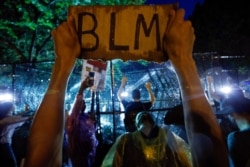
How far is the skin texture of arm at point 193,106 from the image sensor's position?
1225mm

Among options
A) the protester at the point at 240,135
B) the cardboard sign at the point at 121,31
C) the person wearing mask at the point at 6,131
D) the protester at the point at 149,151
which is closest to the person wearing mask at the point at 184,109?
the cardboard sign at the point at 121,31

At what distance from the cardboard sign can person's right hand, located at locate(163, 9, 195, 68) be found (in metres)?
0.17

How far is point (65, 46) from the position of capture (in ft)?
4.71

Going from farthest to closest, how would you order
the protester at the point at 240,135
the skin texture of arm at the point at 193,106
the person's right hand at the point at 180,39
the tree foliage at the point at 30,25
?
1. the tree foliage at the point at 30,25
2. the protester at the point at 240,135
3. the person's right hand at the point at 180,39
4. the skin texture of arm at the point at 193,106

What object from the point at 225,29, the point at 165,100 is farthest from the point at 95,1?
the point at 225,29

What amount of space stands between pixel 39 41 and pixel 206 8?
616 inches

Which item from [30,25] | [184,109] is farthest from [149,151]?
[30,25]

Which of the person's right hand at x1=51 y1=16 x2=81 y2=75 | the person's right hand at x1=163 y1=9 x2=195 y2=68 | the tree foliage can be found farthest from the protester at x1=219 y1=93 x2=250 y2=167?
the tree foliage

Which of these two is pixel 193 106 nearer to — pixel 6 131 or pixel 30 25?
pixel 6 131

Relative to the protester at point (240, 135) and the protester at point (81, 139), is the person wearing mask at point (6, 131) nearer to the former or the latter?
the protester at point (81, 139)

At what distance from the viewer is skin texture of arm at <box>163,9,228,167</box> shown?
1.22m

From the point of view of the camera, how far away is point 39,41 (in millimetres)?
14078

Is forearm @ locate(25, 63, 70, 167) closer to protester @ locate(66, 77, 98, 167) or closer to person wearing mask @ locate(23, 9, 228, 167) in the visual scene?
person wearing mask @ locate(23, 9, 228, 167)

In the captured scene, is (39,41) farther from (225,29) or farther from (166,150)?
(225,29)
